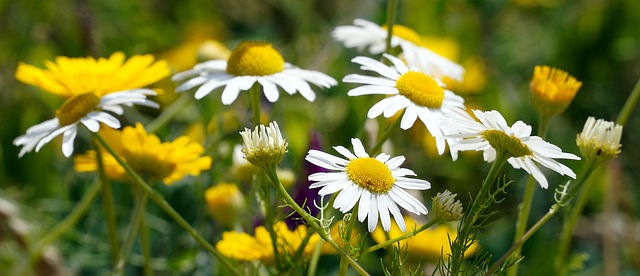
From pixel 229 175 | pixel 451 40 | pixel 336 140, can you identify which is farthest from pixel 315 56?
pixel 229 175

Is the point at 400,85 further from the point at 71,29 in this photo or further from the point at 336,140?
the point at 71,29

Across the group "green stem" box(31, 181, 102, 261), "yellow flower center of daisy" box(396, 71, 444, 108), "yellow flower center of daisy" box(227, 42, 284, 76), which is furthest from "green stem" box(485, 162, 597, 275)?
"green stem" box(31, 181, 102, 261)

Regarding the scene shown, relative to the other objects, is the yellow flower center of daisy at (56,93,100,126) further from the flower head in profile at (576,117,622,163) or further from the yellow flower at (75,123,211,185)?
the flower head in profile at (576,117,622,163)

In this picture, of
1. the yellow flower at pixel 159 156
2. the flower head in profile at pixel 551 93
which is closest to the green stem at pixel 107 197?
the yellow flower at pixel 159 156

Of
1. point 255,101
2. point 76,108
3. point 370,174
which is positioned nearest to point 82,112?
point 76,108

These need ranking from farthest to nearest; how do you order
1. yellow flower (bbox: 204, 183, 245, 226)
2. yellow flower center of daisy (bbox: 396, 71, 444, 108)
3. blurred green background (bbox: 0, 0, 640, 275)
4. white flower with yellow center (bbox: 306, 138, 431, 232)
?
1. blurred green background (bbox: 0, 0, 640, 275)
2. yellow flower (bbox: 204, 183, 245, 226)
3. yellow flower center of daisy (bbox: 396, 71, 444, 108)
4. white flower with yellow center (bbox: 306, 138, 431, 232)
